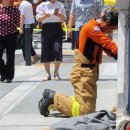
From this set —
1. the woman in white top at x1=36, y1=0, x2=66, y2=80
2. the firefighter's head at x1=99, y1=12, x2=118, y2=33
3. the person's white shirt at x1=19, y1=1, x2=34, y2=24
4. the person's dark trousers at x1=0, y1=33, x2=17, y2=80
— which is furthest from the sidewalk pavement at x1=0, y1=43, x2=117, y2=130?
the firefighter's head at x1=99, y1=12, x2=118, y2=33

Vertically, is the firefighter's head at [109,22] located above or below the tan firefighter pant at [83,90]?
above

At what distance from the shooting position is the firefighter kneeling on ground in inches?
289

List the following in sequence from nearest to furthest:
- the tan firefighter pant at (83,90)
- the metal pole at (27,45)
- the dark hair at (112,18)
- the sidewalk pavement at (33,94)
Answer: the dark hair at (112,18), the tan firefighter pant at (83,90), the sidewalk pavement at (33,94), the metal pole at (27,45)

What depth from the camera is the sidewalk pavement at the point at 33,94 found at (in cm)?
764

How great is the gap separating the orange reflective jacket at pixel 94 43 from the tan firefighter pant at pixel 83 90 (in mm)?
99

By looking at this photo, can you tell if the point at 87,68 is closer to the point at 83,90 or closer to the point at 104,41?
the point at 83,90

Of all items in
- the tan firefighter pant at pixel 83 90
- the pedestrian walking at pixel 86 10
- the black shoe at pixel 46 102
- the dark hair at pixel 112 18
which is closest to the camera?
the dark hair at pixel 112 18

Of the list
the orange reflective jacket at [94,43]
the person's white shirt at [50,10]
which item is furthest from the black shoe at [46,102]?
the person's white shirt at [50,10]

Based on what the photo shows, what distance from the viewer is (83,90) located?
296 inches

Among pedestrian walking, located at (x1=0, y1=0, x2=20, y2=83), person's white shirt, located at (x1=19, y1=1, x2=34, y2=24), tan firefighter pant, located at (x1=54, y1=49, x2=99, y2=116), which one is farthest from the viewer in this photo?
person's white shirt, located at (x1=19, y1=1, x2=34, y2=24)

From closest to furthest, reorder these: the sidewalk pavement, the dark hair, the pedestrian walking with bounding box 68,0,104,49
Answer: the dark hair, the sidewalk pavement, the pedestrian walking with bounding box 68,0,104,49

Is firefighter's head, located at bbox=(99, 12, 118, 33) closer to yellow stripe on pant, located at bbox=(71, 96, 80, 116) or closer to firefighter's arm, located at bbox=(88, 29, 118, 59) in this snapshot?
firefighter's arm, located at bbox=(88, 29, 118, 59)

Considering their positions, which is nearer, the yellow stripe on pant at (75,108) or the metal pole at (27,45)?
the yellow stripe on pant at (75,108)

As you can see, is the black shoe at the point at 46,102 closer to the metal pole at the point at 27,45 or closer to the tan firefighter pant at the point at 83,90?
the tan firefighter pant at the point at 83,90
